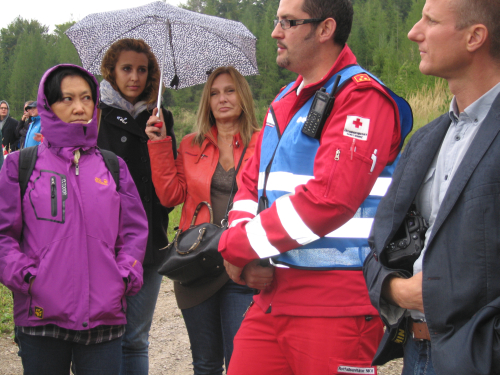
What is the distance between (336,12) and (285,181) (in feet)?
2.63

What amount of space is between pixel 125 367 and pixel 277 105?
6.94 ft

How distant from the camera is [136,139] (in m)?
3.71

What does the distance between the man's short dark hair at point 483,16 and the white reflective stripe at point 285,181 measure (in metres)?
0.86

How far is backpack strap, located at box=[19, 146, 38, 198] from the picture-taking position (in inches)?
105

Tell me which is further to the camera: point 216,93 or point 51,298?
point 216,93

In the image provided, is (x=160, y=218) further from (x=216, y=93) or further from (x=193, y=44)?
(x=193, y=44)

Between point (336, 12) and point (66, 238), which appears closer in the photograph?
point (336, 12)

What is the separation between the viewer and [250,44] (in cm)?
402

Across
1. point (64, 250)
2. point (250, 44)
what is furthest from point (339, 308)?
point (250, 44)

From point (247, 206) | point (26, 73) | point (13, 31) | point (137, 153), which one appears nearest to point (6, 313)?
point (137, 153)

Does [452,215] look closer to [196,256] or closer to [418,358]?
[418,358]

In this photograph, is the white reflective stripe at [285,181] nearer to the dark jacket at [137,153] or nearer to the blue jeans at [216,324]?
the blue jeans at [216,324]

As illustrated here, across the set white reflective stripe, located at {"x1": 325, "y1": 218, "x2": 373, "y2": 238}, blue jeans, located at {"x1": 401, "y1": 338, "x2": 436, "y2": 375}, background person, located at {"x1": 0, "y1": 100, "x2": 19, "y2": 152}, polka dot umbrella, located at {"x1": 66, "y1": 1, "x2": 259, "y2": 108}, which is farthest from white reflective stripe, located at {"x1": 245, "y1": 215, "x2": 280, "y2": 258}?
background person, located at {"x1": 0, "y1": 100, "x2": 19, "y2": 152}

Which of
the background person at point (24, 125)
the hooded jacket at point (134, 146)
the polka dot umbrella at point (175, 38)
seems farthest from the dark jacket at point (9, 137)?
the hooded jacket at point (134, 146)
